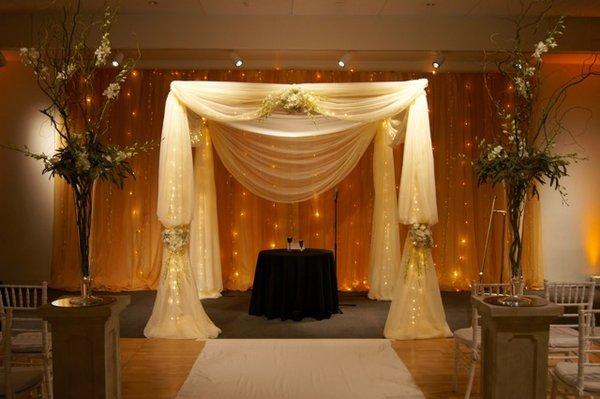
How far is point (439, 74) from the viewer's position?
8297 mm

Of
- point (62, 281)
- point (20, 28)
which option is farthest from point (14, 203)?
point (20, 28)

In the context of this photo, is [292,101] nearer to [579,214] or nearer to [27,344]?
[27,344]

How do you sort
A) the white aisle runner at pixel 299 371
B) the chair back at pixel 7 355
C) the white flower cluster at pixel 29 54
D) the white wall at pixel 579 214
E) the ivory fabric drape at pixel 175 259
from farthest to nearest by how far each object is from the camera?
the white wall at pixel 579 214 → the ivory fabric drape at pixel 175 259 → the white aisle runner at pixel 299 371 → the white flower cluster at pixel 29 54 → the chair back at pixel 7 355

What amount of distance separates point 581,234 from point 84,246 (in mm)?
7430

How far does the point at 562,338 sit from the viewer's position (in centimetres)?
394

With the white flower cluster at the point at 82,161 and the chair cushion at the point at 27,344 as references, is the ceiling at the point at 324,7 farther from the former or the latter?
the chair cushion at the point at 27,344

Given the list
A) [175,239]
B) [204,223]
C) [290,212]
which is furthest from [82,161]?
[290,212]

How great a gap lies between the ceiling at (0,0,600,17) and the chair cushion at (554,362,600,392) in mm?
4437

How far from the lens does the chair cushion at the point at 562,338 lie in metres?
3.86

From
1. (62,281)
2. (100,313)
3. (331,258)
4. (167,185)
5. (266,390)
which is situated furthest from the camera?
(62,281)

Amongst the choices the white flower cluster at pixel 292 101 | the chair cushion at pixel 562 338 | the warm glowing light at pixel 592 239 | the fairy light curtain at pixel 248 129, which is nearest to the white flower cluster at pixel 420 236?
the fairy light curtain at pixel 248 129

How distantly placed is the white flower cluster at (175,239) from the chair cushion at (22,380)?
7.82 feet

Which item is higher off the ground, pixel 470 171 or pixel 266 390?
pixel 470 171

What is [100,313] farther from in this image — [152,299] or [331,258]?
[152,299]
